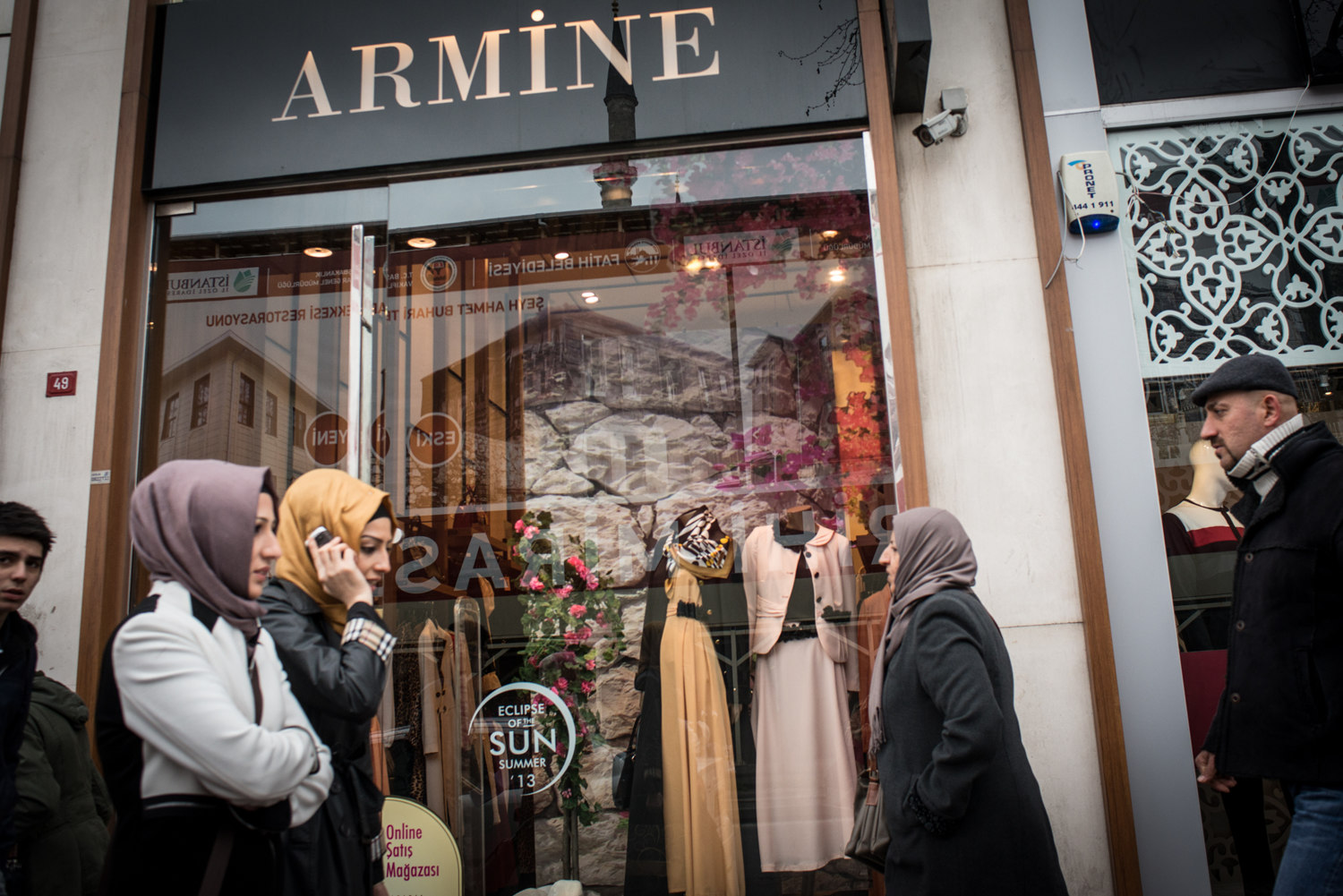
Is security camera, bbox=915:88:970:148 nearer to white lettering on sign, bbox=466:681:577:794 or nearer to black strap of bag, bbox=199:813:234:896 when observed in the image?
white lettering on sign, bbox=466:681:577:794

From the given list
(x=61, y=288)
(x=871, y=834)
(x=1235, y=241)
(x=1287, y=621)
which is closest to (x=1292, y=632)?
(x=1287, y=621)

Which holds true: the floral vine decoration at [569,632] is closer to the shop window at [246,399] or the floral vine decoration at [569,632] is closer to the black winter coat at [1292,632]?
the shop window at [246,399]

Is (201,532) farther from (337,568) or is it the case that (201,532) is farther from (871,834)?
(871,834)

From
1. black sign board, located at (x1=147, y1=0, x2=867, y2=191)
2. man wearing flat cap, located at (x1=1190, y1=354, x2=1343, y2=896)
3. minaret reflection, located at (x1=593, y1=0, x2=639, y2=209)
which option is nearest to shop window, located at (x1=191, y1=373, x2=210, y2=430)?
black sign board, located at (x1=147, y1=0, x2=867, y2=191)

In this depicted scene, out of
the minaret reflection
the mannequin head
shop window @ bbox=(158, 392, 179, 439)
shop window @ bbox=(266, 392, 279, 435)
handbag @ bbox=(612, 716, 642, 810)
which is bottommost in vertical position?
handbag @ bbox=(612, 716, 642, 810)

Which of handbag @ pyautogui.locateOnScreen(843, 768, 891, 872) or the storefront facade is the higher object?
the storefront facade

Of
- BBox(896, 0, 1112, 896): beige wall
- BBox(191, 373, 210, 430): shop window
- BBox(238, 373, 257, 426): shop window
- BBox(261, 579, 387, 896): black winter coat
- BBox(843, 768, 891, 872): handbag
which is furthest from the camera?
BBox(238, 373, 257, 426): shop window

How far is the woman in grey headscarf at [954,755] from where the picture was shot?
2.11m

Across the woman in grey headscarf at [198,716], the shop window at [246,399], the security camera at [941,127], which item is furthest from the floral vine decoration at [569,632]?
the security camera at [941,127]

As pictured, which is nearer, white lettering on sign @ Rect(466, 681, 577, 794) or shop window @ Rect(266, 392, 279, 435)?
white lettering on sign @ Rect(466, 681, 577, 794)

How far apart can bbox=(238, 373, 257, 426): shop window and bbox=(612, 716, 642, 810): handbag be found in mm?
2335

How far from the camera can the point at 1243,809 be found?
3068mm

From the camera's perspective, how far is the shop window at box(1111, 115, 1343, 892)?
3221 mm

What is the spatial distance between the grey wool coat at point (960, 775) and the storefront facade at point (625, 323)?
962 mm
